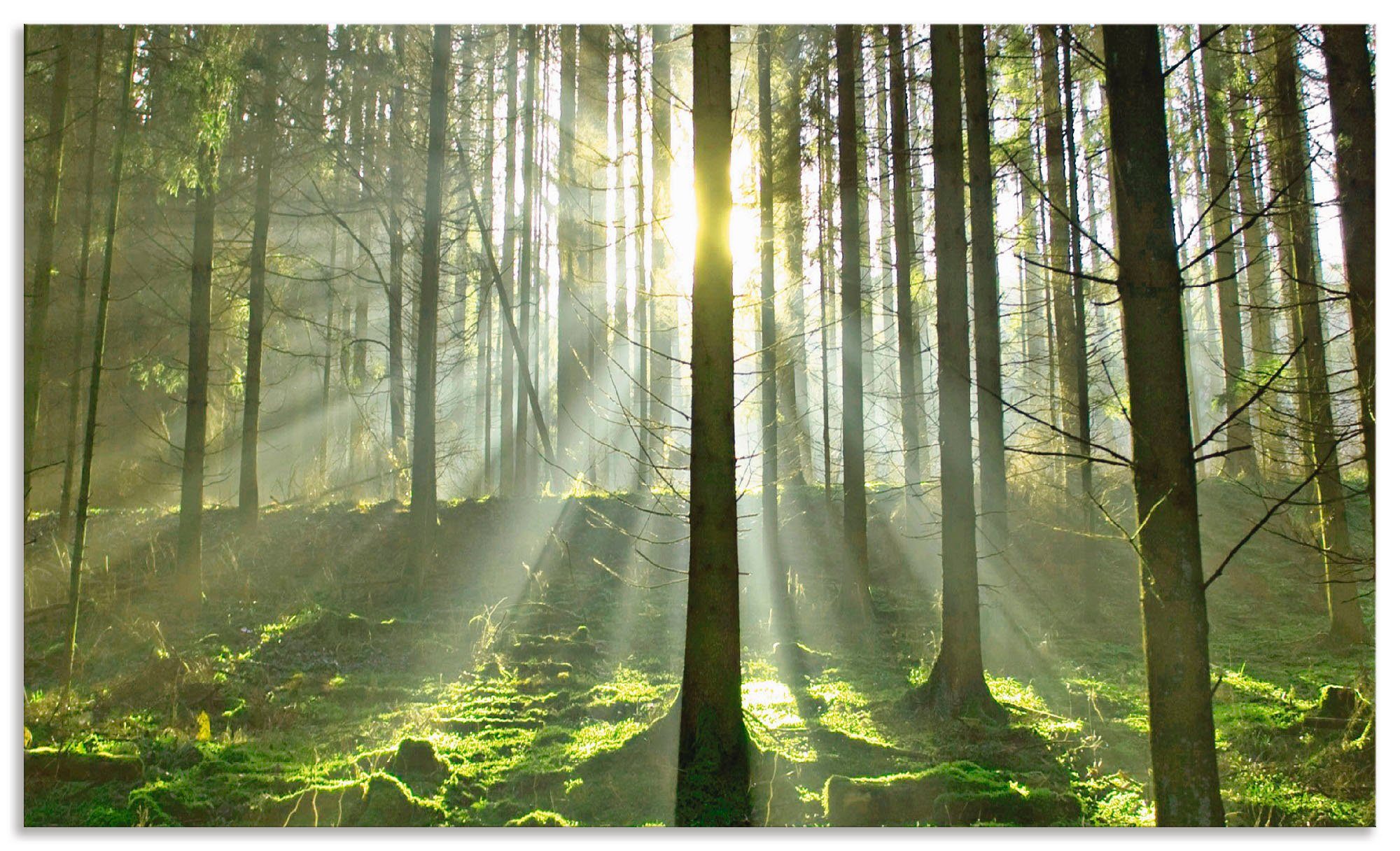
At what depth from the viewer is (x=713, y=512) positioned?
524cm

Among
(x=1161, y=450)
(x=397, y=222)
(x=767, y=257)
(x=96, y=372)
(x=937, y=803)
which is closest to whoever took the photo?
(x=1161, y=450)

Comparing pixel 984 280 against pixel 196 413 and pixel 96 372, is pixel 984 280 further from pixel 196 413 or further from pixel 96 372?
pixel 196 413

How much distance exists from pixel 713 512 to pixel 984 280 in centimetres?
614

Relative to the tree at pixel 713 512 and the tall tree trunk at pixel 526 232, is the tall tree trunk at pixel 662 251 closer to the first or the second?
the tall tree trunk at pixel 526 232

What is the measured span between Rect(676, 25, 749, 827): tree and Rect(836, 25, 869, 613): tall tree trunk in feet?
16.5

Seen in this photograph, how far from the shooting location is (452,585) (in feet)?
41.9

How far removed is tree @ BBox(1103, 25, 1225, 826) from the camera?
11.3 ft

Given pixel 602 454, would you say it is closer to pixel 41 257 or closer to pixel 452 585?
pixel 452 585

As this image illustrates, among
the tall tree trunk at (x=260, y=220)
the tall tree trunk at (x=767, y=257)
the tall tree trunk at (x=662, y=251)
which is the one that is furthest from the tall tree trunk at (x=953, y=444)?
the tall tree trunk at (x=260, y=220)

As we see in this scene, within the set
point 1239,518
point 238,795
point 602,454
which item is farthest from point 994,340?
point 602,454

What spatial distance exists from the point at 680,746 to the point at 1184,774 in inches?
113

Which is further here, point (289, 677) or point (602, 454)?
point (602, 454)

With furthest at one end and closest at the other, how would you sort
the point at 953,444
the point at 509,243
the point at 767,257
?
the point at 509,243, the point at 767,257, the point at 953,444

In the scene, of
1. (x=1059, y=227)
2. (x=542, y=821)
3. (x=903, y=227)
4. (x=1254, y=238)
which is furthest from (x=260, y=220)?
(x=1254, y=238)
